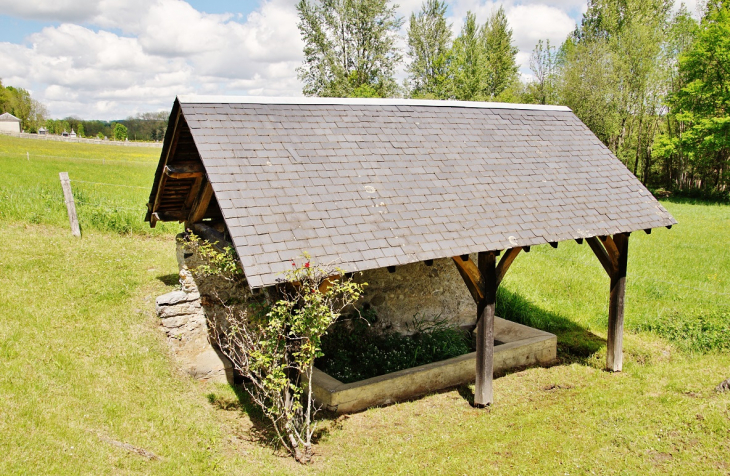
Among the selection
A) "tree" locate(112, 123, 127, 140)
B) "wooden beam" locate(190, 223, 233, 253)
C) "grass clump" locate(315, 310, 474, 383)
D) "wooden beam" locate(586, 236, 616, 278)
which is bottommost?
"grass clump" locate(315, 310, 474, 383)

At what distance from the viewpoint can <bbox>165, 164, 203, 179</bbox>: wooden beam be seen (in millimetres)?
6832

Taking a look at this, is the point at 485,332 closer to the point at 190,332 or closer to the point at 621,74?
the point at 190,332

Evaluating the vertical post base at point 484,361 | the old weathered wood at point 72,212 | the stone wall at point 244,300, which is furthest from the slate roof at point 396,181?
the old weathered wood at point 72,212

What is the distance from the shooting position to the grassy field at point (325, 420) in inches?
211

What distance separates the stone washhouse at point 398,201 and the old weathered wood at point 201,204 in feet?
0.09

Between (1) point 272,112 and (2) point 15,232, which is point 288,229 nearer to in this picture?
(1) point 272,112

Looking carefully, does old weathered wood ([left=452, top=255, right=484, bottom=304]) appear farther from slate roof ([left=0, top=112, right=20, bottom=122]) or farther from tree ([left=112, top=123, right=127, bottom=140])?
tree ([left=112, top=123, right=127, bottom=140])

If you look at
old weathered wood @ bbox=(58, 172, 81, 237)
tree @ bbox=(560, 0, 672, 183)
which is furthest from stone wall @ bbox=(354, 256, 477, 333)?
tree @ bbox=(560, 0, 672, 183)

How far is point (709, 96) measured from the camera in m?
28.6

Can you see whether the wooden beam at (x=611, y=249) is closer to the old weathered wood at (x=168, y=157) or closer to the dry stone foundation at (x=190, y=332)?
the dry stone foundation at (x=190, y=332)

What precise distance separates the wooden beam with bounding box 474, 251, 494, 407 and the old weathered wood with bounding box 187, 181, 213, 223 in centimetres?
401

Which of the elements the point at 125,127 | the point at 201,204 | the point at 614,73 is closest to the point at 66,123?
the point at 125,127

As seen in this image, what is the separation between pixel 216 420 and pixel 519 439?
146 inches

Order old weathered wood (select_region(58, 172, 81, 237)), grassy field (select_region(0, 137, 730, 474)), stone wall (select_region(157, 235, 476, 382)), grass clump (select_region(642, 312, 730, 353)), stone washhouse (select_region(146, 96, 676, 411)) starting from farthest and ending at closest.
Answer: old weathered wood (select_region(58, 172, 81, 237)) → grass clump (select_region(642, 312, 730, 353)) → stone wall (select_region(157, 235, 476, 382)) → stone washhouse (select_region(146, 96, 676, 411)) → grassy field (select_region(0, 137, 730, 474))
